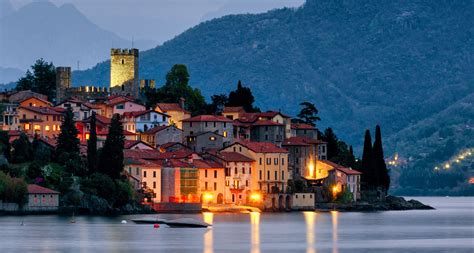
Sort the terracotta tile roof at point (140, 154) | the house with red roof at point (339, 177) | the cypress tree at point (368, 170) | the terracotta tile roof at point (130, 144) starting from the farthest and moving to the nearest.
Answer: the cypress tree at point (368, 170) → the house with red roof at point (339, 177) → the terracotta tile roof at point (130, 144) → the terracotta tile roof at point (140, 154)

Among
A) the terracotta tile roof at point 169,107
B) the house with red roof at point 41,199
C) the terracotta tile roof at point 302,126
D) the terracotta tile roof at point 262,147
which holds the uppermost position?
the terracotta tile roof at point 169,107

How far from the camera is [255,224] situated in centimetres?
11269

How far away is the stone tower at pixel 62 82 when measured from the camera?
15488 centimetres

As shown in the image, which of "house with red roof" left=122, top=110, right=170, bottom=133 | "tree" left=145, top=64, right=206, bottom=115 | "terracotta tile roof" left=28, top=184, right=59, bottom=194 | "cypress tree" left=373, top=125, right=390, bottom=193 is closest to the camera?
"terracotta tile roof" left=28, top=184, right=59, bottom=194

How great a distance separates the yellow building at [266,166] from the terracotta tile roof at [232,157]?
0.58 meters

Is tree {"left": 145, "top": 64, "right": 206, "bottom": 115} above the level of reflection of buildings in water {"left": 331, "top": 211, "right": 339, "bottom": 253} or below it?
above

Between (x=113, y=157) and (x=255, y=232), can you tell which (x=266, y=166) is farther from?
(x=255, y=232)

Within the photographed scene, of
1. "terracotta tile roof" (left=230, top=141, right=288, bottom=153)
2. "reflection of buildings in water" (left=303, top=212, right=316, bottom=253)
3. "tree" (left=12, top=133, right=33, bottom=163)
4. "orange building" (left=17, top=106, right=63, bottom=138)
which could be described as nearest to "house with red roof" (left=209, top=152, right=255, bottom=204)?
"terracotta tile roof" (left=230, top=141, right=288, bottom=153)

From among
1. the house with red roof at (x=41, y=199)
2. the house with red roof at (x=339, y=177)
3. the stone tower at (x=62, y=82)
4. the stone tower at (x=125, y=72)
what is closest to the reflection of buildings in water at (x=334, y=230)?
the house with red roof at (x=339, y=177)

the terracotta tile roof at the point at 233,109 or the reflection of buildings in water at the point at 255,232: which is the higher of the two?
the terracotta tile roof at the point at 233,109

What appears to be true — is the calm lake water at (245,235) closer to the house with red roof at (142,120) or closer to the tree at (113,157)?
the tree at (113,157)

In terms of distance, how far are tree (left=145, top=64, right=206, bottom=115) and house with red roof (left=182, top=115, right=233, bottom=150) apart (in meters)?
10.4

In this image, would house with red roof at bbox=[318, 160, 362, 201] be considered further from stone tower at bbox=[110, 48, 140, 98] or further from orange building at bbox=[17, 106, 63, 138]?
orange building at bbox=[17, 106, 63, 138]

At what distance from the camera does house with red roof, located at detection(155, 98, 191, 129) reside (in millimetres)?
146250
